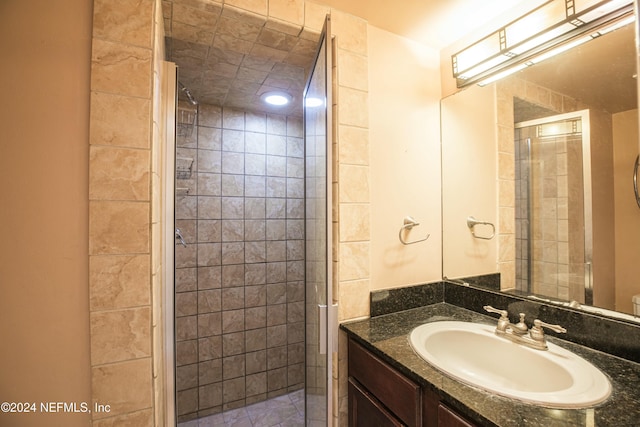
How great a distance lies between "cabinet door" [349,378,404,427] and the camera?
0.91 m

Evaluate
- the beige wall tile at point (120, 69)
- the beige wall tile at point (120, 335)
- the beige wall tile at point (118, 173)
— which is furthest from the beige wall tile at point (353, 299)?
the beige wall tile at point (120, 69)

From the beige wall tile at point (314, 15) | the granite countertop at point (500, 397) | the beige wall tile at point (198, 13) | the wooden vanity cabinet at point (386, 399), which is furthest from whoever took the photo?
the beige wall tile at point (314, 15)

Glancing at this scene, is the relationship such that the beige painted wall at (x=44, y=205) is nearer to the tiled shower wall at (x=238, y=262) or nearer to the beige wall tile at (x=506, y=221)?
the tiled shower wall at (x=238, y=262)

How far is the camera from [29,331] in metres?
0.77

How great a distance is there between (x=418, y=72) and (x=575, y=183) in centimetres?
86

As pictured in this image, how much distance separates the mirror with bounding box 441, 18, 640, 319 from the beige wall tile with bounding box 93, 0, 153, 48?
1370 mm

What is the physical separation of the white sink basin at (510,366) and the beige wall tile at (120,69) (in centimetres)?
128

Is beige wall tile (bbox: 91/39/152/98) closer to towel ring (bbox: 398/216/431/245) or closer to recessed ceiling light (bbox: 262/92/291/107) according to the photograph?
recessed ceiling light (bbox: 262/92/291/107)

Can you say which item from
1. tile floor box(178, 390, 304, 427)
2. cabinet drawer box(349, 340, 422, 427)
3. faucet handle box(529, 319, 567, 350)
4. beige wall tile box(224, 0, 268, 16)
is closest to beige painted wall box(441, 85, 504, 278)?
faucet handle box(529, 319, 567, 350)

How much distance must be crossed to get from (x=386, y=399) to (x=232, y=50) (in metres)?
1.57

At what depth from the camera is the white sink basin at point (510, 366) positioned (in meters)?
0.66

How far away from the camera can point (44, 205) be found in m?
0.79

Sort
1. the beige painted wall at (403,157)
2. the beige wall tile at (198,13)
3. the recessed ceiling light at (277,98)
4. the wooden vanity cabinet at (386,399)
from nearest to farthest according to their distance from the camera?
the wooden vanity cabinet at (386,399)
the beige wall tile at (198,13)
the beige painted wall at (403,157)
the recessed ceiling light at (277,98)

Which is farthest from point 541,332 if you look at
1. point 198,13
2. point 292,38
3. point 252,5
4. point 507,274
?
point 198,13
